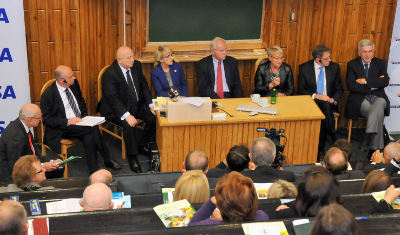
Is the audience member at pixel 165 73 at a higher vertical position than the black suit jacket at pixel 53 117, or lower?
higher

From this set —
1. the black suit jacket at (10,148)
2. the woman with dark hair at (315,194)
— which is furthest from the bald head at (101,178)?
the woman with dark hair at (315,194)

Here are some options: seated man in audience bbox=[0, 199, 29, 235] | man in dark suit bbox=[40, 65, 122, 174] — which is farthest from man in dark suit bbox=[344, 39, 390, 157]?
seated man in audience bbox=[0, 199, 29, 235]

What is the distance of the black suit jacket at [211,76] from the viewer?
729 centimetres

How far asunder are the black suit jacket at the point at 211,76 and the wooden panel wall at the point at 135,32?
16.9 inches

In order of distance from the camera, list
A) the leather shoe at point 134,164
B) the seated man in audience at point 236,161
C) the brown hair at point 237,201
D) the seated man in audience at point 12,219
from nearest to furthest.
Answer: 1. the seated man in audience at point 12,219
2. the brown hair at point 237,201
3. the seated man in audience at point 236,161
4. the leather shoe at point 134,164

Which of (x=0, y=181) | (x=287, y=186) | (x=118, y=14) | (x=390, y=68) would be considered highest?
(x=118, y=14)

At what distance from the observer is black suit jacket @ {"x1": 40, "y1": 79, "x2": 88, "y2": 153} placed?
6.37 m

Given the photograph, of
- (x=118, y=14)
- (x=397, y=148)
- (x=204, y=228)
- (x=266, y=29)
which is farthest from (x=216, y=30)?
(x=204, y=228)

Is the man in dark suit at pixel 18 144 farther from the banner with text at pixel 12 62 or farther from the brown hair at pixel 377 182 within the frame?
the brown hair at pixel 377 182

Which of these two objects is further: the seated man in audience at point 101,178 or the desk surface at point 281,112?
the desk surface at point 281,112

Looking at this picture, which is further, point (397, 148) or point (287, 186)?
point (397, 148)

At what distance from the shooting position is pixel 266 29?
7762 mm

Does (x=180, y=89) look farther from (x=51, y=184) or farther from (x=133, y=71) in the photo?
(x=51, y=184)

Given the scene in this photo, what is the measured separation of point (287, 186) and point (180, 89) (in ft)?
10.7
